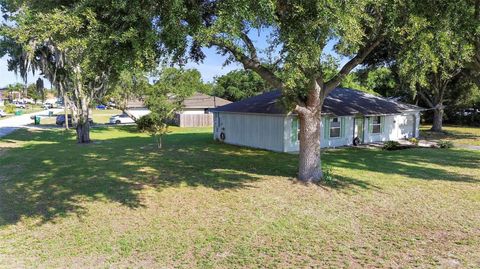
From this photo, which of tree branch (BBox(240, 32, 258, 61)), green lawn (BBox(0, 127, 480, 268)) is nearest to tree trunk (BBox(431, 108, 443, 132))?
green lawn (BBox(0, 127, 480, 268))

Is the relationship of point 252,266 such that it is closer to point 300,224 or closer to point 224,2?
point 300,224

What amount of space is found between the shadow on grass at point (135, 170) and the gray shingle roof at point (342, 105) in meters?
2.57

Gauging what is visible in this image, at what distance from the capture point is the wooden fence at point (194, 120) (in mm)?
43312

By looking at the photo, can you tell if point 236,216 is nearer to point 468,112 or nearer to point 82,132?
point 82,132

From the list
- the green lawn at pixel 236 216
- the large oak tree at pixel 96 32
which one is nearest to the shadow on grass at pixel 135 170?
the green lawn at pixel 236 216

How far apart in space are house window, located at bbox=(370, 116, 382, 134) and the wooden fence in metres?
23.2

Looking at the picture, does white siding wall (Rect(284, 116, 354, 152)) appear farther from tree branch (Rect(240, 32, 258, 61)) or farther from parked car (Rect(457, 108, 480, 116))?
parked car (Rect(457, 108, 480, 116))

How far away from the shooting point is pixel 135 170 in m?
14.5

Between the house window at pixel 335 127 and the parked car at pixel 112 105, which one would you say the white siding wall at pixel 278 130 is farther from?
the parked car at pixel 112 105

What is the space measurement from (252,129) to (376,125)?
27.7 feet

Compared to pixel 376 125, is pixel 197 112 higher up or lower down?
higher up

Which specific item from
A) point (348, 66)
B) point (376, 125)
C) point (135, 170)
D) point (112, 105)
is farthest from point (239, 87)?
point (348, 66)

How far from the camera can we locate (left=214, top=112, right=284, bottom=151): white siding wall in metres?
20.4

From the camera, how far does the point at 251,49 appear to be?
1099 centimetres
